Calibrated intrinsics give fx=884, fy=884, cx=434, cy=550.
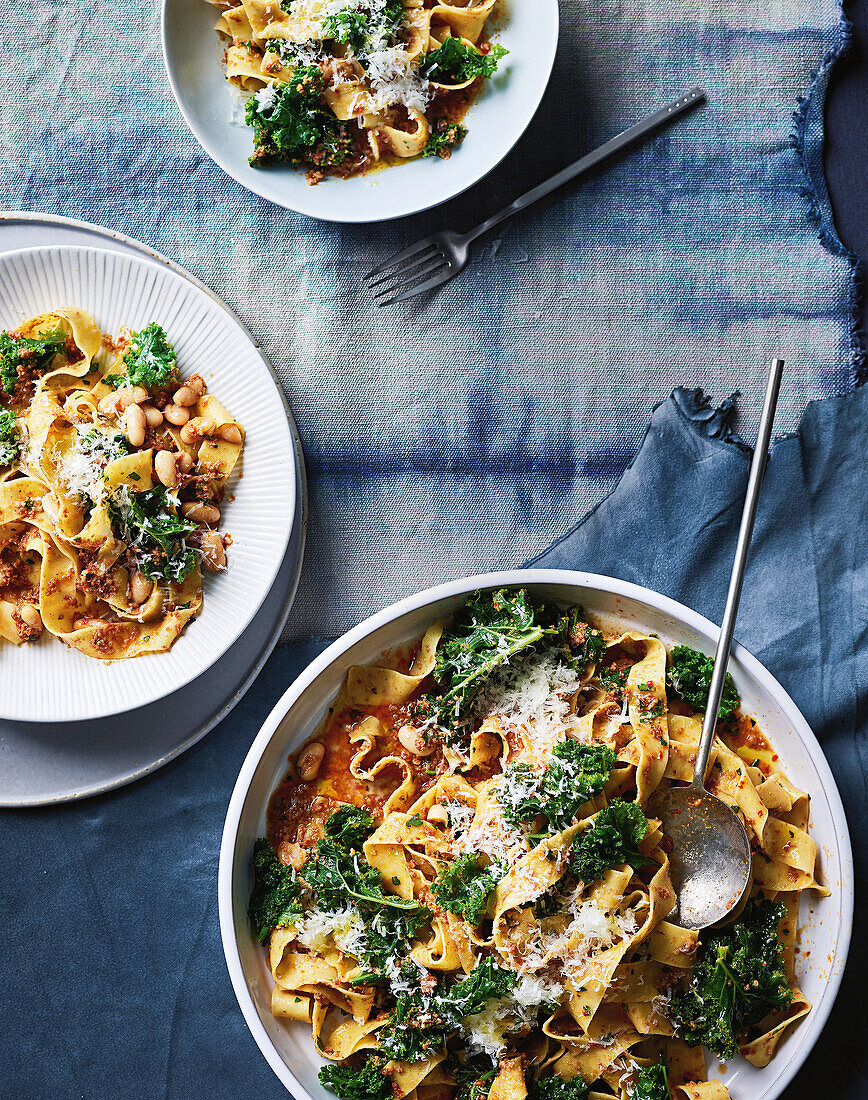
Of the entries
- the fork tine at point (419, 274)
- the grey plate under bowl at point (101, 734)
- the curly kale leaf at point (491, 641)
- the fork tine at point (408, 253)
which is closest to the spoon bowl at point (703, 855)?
the curly kale leaf at point (491, 641)

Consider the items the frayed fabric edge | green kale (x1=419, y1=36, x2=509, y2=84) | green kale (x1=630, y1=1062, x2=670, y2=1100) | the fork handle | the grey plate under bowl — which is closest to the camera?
green kale (x1=630, y1=1062, x2=670, y2=1100)

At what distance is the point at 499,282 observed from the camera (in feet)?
13.9

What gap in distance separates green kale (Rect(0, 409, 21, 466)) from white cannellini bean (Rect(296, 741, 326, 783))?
180 centimetres

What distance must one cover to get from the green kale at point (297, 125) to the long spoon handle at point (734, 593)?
218 cm

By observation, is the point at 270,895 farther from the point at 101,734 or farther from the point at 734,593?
the point at 734,593

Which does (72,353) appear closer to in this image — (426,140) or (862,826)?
(426,140)

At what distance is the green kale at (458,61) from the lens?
390 centimetres

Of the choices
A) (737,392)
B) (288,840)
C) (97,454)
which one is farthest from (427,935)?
(737,392)

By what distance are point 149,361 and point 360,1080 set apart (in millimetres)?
3073

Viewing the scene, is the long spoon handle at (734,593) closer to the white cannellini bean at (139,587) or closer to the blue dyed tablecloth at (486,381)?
the blue dyed tablecloth at (486,381)

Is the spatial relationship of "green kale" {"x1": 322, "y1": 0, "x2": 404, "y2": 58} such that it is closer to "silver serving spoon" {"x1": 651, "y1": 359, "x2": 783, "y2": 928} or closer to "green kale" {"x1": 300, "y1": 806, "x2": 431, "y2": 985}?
"silver serving spoon" {"x1": 651, "y1": 359, "x2": 783, "y2": 928}

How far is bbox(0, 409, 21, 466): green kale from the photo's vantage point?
380cm

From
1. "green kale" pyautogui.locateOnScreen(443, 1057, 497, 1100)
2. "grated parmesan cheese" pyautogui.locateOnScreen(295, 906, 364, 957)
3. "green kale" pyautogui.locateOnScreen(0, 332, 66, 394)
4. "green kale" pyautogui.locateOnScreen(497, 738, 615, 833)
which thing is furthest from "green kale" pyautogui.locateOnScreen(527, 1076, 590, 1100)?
"green kale" pyautogui.locateOnScreen(0, 332, 66, 394)

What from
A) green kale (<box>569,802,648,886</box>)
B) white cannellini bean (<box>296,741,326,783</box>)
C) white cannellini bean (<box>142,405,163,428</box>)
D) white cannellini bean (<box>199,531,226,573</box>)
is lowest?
white cannellini bean (<box>296,741,326,783</box>)
